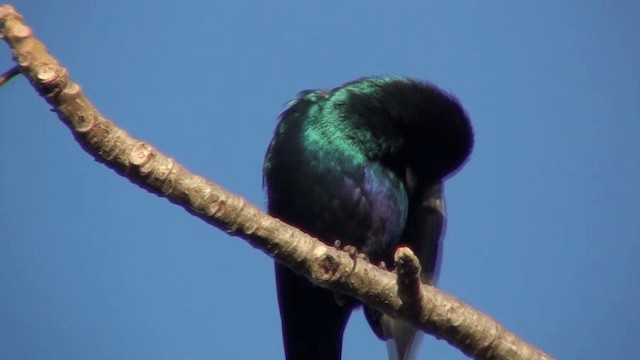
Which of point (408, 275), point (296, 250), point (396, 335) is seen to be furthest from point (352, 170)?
point (408, 275)

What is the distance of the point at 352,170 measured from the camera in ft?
15.5

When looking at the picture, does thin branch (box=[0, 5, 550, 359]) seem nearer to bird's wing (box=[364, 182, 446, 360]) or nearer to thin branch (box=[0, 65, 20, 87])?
thin branch (box=[0, 65, 20, 87])

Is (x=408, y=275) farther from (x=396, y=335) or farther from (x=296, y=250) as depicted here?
(x=396, y=335)

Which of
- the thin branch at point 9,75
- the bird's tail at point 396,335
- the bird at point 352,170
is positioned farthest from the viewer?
the bird's tail at point 396,335

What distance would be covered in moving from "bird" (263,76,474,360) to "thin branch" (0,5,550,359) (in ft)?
5.29

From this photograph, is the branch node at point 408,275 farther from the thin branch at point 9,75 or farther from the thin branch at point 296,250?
the thin branch at point 9,75

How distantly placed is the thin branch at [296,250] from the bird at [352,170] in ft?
5.29

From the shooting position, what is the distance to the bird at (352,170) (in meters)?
4.75

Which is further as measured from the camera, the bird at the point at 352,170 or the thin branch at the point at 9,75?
the bird at the point at 352,170

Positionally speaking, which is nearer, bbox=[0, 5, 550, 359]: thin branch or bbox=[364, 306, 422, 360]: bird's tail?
bbox=[0, 5, 550, 359]: thin branch

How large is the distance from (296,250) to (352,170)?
5.61 feet

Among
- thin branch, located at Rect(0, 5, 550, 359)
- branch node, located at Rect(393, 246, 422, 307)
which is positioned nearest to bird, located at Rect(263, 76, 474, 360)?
thin branch, located at Rect(0, 5, 550, 359)

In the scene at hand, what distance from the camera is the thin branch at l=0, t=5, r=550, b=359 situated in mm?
2887

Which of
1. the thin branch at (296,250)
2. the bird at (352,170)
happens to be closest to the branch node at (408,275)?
the thin branch at (296,250)
